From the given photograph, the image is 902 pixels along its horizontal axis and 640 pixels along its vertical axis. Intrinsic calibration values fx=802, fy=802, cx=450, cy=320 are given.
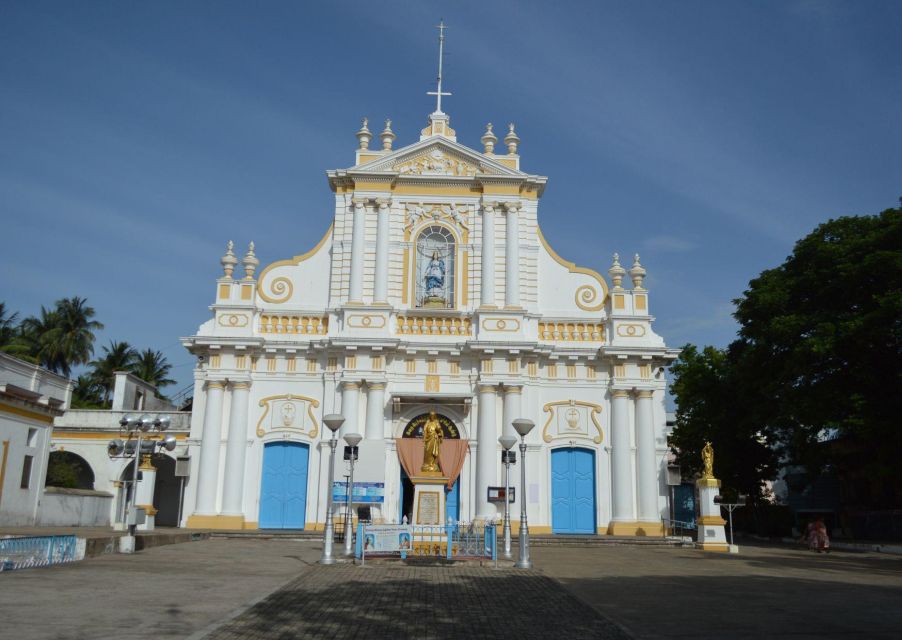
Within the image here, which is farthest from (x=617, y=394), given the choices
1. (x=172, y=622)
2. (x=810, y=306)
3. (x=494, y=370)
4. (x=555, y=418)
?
(x=172, y=622)

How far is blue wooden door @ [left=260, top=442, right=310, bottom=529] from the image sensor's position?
28094 millimetres

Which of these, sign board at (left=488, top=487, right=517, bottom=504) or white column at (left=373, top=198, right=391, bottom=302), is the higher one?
white column at (left=373, top=198, right=391, bottom=302)

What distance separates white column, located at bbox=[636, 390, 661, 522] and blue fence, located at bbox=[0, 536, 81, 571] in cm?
1892

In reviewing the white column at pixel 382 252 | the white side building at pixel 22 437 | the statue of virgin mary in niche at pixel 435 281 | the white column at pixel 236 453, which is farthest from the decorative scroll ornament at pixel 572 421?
the white side building at pixel 22 437

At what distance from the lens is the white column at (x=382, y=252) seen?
2928cm

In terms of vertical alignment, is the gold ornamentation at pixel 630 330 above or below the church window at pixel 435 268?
below

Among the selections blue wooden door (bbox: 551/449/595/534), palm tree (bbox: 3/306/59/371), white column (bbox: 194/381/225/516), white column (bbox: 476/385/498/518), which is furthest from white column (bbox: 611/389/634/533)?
palm tree (bbox: 3/306/59/371)

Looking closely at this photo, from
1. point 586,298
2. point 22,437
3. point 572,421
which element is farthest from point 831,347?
point 22,437

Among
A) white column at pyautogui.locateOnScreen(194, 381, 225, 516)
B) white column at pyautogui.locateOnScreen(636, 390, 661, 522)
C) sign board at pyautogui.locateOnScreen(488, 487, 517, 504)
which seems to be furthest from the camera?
white column at pyautogui.locateOnScreen(636, 390, 661, 522)

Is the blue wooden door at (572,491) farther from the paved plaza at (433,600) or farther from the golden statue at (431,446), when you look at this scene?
the paved plaza at (433,600)

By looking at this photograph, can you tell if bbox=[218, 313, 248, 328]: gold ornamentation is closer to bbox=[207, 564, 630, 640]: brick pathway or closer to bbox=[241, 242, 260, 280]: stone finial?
bbox=[241, 242, 260, 280]: stone finial

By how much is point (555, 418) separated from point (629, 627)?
64.4 ft

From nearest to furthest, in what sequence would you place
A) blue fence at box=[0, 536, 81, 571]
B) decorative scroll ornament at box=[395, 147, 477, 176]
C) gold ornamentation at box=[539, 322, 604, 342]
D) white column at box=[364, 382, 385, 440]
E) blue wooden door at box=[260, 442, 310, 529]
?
blue fence at box=[0, 536, 81, 571] < white column at box=[364, 382, 385, 440] < blue wooden door at box=[260, 442, 310, 529] < gold ornamentation at box=[539, 322, 604, 342] < decorative scroll ornament at box=[395, 147, 477, 176]

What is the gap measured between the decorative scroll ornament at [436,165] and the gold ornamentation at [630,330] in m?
8.15
